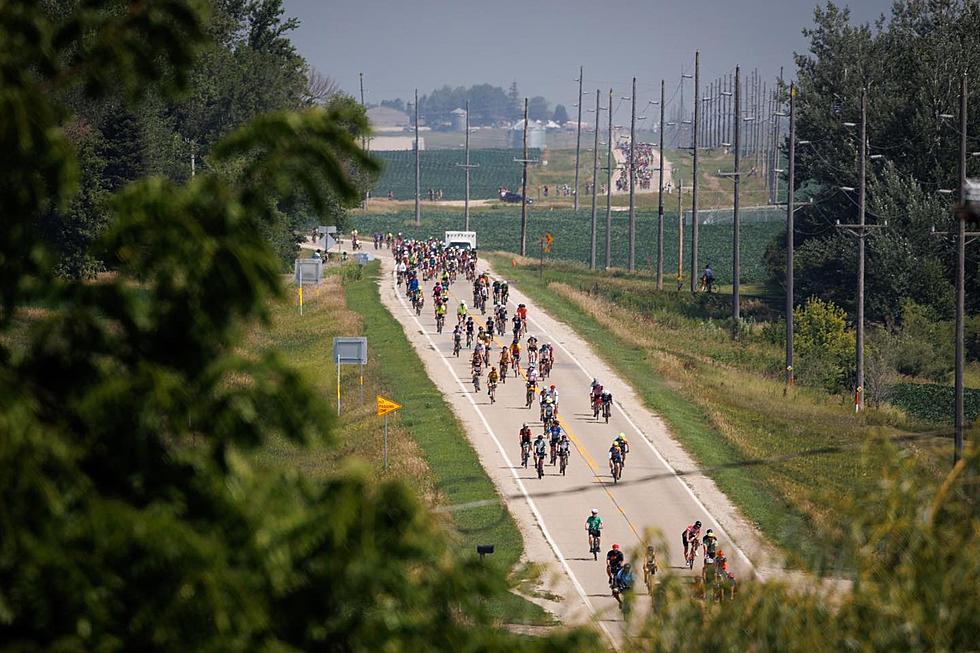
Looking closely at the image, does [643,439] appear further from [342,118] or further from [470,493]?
[342,118]

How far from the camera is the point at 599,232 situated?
135000 millimetres

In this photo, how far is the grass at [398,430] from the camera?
119ft

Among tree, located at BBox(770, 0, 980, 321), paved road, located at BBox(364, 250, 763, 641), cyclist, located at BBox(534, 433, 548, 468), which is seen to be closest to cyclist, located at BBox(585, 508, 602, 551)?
paved road, located at BBox(364, 250, 763, 641)

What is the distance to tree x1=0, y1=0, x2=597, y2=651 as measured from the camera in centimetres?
766

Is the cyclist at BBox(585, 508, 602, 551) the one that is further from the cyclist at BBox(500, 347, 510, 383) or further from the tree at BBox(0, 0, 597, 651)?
the tree at BBox(0, 0, 597, 651)

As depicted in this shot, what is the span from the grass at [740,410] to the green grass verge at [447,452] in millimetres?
5706

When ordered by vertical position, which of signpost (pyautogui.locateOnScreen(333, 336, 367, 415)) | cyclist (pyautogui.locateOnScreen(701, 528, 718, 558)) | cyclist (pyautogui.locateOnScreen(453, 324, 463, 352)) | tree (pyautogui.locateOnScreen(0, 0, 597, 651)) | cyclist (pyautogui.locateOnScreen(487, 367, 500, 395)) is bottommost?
cyclist (pyautogui.locateOnScreen(701, 528, 718, 558))

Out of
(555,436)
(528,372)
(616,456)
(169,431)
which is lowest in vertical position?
(616,456)

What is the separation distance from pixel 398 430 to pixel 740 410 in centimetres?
1254

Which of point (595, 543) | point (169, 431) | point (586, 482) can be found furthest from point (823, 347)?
point (169, 431)

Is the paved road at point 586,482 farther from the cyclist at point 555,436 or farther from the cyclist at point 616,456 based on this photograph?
the cyclist at point 555,436

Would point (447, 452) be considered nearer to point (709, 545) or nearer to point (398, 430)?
point (398, 430)

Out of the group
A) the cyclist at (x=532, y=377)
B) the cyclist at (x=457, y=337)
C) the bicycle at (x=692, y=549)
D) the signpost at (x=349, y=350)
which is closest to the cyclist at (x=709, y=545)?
the bicycle at (x=692, y=549)

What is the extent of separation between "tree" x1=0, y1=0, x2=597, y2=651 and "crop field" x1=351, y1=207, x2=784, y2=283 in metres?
104
